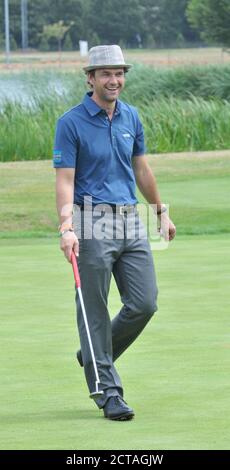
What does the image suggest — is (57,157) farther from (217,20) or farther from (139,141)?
(217,20)

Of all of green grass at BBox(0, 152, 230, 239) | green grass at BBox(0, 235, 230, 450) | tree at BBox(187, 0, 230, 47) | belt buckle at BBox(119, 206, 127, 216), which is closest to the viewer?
green grass at BBox(0, 235, 230, 450)

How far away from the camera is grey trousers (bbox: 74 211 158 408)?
668 centimetres

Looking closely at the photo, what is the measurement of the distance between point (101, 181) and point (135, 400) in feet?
3.66

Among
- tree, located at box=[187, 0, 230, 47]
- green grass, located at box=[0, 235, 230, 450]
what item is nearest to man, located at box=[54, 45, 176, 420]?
green grass, located at box=[0, 235, 230, 450]

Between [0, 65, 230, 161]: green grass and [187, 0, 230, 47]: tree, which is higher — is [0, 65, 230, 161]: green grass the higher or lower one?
the lower one

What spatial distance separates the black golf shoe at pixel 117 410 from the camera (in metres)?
6.39

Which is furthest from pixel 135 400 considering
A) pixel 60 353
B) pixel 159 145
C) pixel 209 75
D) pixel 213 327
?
pixel 209 75

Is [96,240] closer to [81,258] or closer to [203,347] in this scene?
[81,258]

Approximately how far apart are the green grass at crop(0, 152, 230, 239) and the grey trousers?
371 inches

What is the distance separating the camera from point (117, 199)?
265 inches

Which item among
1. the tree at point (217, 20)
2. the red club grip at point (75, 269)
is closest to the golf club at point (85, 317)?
the red club grip at point (75, 269)

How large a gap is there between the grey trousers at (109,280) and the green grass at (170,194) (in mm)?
9412

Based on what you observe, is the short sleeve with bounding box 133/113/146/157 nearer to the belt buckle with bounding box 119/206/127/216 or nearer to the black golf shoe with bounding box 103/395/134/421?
the belt buckle with bounding box 119/206/127/216

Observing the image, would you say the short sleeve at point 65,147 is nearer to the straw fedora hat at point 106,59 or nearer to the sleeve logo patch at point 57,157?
the sleeve logo patch at point 57,157
